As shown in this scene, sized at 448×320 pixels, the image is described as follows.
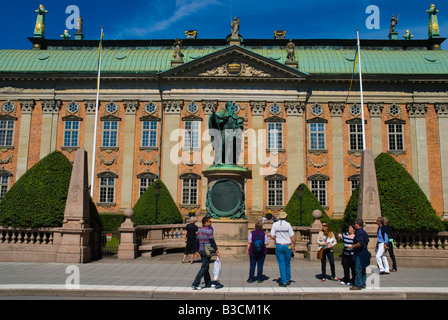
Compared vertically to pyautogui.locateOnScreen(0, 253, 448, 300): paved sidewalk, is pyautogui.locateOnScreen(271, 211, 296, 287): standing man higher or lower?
higher

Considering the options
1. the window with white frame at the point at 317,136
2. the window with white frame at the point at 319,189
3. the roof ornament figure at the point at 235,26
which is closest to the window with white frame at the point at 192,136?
the roof ornament figure at the point at 235,26

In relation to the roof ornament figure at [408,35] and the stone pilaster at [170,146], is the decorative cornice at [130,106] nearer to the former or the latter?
the stone pilaster at [170,146]

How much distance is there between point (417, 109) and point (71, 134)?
109 ft

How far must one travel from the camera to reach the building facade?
38.8 m

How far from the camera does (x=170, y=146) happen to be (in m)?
39.1

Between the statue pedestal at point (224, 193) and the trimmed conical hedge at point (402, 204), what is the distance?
583 centimetres

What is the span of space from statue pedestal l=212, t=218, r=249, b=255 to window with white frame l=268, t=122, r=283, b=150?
2346 cm

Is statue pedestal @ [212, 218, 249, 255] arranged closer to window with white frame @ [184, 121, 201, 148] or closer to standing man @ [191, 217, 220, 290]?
standing man @ [191, 217, 220, 290]

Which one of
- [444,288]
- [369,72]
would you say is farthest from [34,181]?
[369,72]

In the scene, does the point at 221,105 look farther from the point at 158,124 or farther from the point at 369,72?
the point at 369,72

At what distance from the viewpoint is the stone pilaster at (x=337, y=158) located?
38.1m

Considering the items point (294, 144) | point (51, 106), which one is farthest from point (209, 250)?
point (51, 106)

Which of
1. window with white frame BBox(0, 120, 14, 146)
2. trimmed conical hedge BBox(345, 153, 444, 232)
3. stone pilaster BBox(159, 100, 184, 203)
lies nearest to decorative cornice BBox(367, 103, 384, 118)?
stone pilaster BBox(159, 100, 184, 203)
